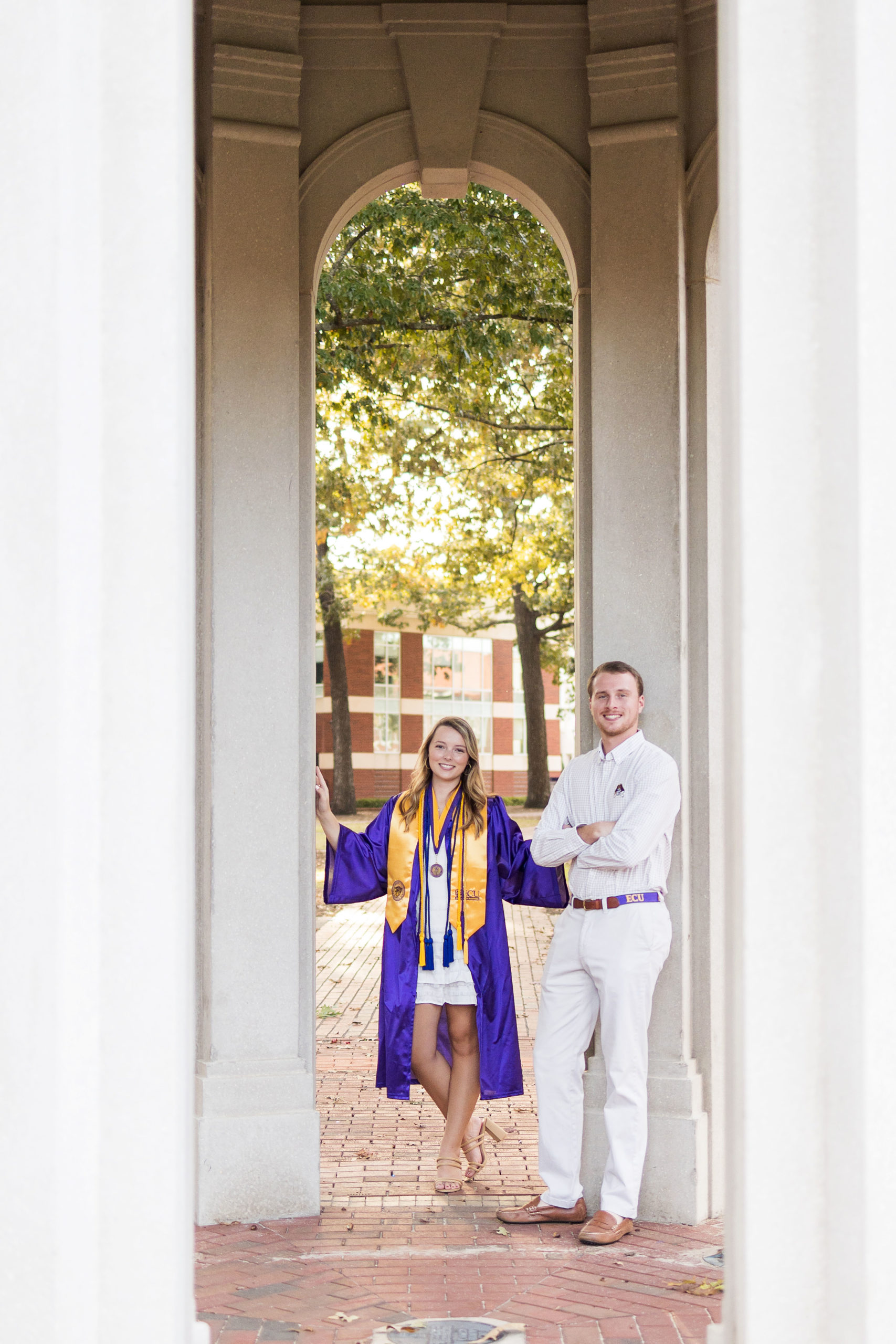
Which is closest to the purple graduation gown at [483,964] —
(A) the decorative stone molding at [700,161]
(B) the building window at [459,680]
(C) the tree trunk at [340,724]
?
(A) the decorative stone molding at [700,161]

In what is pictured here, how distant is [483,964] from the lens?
20.0ft

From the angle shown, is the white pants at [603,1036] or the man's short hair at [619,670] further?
the man's short hair at [619,670]

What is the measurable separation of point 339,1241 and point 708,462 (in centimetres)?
379

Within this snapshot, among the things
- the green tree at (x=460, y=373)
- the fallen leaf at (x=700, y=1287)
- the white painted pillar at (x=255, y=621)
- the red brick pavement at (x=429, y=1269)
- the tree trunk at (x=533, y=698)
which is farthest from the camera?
the tree trunk at (x=533, y=698)

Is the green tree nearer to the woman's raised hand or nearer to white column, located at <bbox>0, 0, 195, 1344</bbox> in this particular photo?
the woman's raised hand

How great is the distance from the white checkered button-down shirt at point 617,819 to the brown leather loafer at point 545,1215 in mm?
1333

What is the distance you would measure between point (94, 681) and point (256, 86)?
4.22m

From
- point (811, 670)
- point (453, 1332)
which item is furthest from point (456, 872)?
point (811, 670)

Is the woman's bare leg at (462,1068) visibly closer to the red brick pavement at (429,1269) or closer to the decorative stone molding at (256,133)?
the red brick pavement at (429,1269)

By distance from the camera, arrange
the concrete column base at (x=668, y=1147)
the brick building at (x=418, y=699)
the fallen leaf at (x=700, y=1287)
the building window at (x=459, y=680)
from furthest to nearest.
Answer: the building window at (x=459, y=680) → the brick building at (x=418, y=699) → the concrete column base at (x=668, y=1147) → the fallen leaf at (x=700, y=1287)

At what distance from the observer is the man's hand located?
17.8 feet

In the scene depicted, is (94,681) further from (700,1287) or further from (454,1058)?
(454,1058)

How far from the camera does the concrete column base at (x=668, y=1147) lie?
221 inches

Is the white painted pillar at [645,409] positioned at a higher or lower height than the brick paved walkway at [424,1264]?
higher
